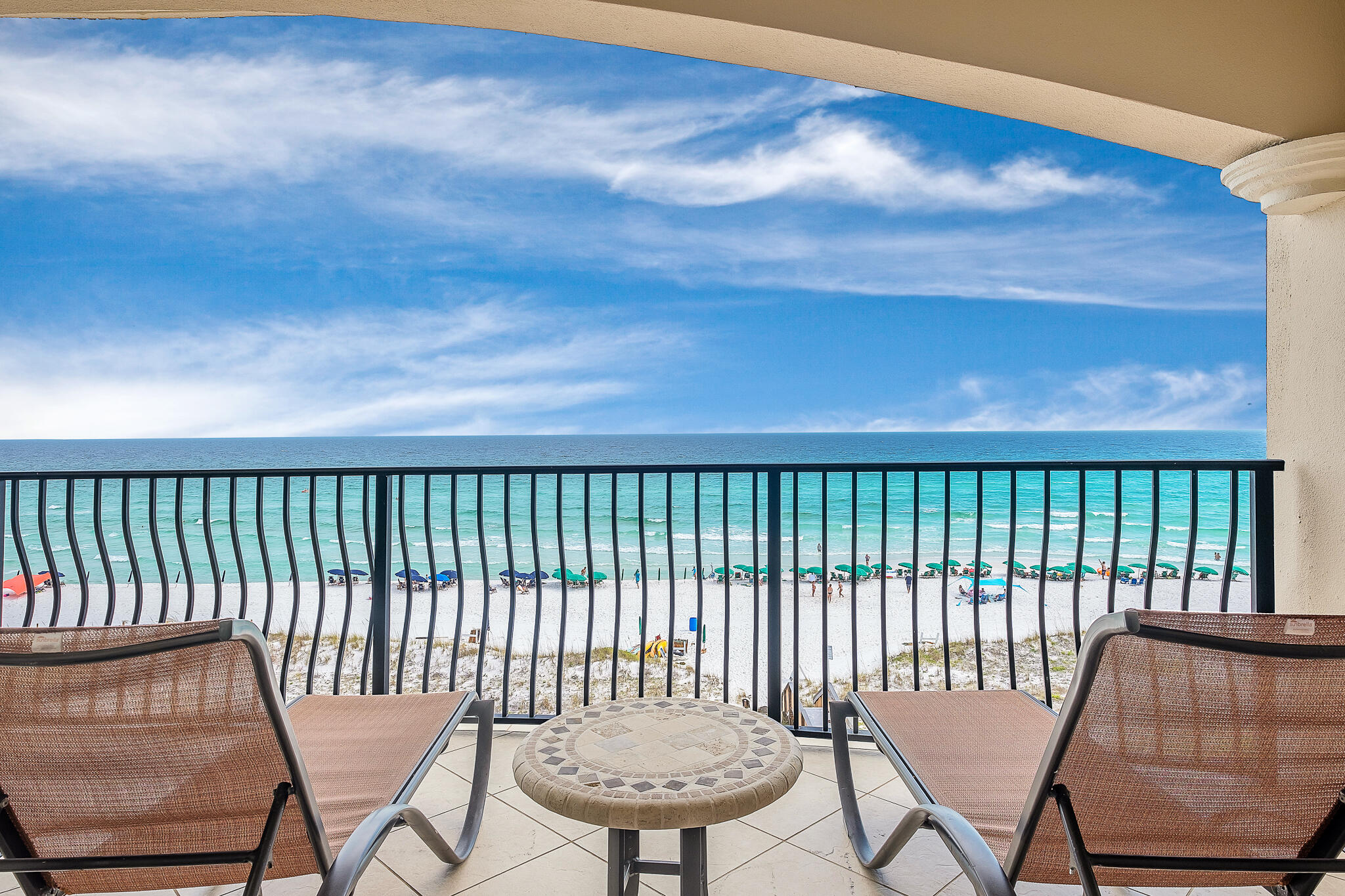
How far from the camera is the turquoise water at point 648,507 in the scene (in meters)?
16.2

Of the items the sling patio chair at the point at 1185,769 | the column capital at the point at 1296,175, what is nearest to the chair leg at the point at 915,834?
the sling patio chair at the point at 1185,769

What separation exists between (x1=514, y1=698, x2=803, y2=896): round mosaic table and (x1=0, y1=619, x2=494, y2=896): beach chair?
0.35 m

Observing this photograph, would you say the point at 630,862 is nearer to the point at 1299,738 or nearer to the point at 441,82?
the point at 1299,738

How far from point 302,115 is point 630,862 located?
96.1 feet

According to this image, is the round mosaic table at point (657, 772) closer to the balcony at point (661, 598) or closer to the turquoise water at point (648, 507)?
the balcony at point (661, 598)

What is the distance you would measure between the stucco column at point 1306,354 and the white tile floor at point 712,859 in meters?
1.15

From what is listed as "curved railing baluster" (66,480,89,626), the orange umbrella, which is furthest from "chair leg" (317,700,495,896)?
the orange umbrella

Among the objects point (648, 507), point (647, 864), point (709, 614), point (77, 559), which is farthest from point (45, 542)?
point (648, 507)

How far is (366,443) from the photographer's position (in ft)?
126

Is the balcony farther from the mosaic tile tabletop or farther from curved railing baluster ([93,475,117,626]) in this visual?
the mosaic tile tabletop

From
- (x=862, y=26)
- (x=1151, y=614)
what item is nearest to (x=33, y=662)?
(x=1151, y=614)

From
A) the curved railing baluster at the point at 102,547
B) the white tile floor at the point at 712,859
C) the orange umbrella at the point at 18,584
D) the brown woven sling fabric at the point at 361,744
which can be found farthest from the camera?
the orange umbrella at the point at 18,584

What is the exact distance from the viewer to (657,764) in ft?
4.33

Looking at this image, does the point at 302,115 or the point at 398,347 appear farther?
the point at 398,347
